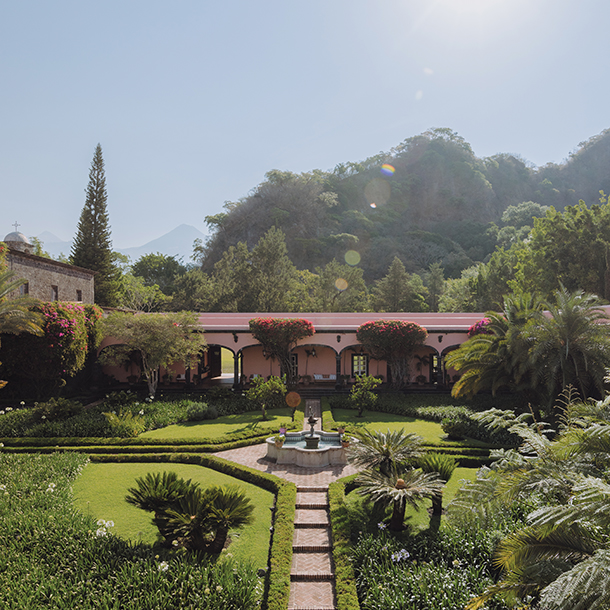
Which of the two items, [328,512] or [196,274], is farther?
[196,274]

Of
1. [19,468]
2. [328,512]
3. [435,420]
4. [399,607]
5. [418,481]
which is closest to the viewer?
[399,607]

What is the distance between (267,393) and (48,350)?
958 centimetres

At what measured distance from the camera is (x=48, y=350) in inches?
736

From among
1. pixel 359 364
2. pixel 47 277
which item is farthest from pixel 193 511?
pixel 359 364

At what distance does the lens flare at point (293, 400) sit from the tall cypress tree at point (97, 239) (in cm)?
2561

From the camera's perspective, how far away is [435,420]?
17734 millimetres

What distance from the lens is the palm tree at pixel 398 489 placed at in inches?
325

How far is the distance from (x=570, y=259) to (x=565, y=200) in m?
77.6

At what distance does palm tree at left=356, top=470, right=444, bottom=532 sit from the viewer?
8.25 metres

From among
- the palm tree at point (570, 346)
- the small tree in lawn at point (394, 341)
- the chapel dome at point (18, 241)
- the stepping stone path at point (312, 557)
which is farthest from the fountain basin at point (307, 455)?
the chapel dome at point (18, 241)

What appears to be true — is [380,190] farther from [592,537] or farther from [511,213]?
[592,537]

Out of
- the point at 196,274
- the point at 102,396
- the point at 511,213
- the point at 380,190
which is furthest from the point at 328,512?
the point at 380,190

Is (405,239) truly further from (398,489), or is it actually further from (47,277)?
(398,489)

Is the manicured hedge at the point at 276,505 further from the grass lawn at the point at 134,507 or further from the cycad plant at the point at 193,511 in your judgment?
the cycad plant at the point at 193,511
